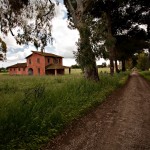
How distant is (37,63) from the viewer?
2645 inches

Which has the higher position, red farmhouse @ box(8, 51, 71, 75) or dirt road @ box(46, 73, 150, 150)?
red farmhouse @ box(8, 51, 71, 75)

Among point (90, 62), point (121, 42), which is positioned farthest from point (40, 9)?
point (121, 42)

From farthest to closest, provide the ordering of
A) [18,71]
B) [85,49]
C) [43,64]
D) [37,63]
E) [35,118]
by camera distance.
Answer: [18,71]
[37,63]
[43,64]
[85,49]
[35,118]

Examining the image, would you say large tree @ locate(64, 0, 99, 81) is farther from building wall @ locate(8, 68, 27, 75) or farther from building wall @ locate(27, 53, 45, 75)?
building wall @ locate(8, 68, 27, 75)

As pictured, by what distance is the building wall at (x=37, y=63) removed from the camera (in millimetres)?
65750

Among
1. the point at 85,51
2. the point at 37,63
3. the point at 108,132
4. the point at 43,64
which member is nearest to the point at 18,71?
the point at 37,63

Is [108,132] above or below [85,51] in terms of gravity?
below

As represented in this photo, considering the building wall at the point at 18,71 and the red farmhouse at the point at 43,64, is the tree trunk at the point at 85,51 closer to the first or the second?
the red farmhouse at the point at 43,64

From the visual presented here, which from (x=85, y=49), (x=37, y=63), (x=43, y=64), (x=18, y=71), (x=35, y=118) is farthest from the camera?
(x=18, y=71)

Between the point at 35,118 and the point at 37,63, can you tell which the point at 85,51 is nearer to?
the point at 35,118

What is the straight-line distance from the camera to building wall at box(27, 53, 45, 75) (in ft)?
216

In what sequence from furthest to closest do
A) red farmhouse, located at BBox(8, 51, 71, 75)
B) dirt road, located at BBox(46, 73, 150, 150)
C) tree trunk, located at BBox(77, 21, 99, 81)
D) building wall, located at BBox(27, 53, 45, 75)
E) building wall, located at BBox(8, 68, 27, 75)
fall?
building wall, located at BBox(8, 68, 27, 75) → building wall, located at BBox(27, 53, 45, 75) → red farmhouse, located at BBox(8, 51, 71, 75) → tree trunk, located at BBox(77, 21, 99, 81) → dirt road, located at BBox(46, 73, 150, 150)

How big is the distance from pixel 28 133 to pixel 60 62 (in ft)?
219

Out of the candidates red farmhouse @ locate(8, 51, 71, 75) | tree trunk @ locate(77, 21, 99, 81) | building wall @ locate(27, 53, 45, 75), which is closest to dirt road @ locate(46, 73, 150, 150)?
tree trunk @ locate(77, 21, 99, 81)
